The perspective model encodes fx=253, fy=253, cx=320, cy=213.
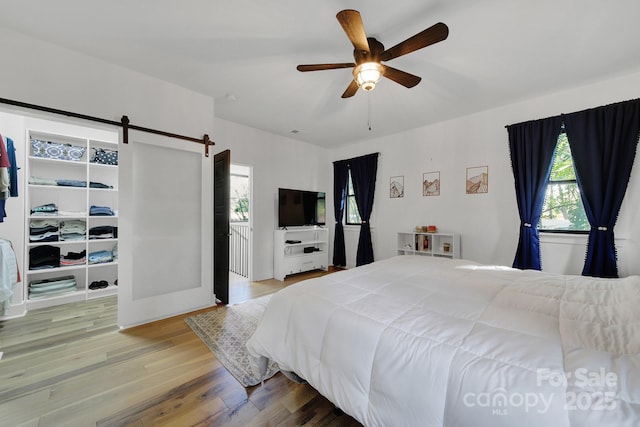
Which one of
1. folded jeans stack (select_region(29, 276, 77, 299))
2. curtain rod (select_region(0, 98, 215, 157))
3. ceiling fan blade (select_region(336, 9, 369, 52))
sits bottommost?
folded jeans stack (select_region(29, 276, 77, 299))

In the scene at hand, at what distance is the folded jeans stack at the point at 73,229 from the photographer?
333cm

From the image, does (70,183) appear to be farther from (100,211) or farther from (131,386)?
(131,386)

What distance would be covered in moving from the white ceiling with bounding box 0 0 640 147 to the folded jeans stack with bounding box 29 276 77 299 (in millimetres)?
2740

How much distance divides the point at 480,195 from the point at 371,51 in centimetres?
268

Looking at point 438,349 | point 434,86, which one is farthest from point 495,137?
point 438,349

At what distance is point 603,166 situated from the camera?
2.70 metres

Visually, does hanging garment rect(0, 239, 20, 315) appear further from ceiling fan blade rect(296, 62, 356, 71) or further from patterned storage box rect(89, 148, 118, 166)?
ceiling fan blade rect(296, 62, 356, 71)

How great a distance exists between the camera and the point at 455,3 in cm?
175

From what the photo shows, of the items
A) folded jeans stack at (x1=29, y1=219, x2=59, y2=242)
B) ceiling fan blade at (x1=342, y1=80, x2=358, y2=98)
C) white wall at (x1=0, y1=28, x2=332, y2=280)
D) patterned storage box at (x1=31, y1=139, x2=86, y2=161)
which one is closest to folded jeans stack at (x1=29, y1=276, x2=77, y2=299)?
folded jeans stack at (x1=29, y1=219, x2=59, y2=242)

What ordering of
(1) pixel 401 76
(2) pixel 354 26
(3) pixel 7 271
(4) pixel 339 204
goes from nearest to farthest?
(2) pixel 354 26 < (1) pixel 401 76 < (3) pixel 7 271 < (4) pixel 339 204

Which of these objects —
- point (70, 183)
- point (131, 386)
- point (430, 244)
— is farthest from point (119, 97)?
point (430, 244)

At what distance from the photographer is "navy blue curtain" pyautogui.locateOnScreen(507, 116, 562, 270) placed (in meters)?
3.02

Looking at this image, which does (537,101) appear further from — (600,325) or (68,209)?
(68,209)

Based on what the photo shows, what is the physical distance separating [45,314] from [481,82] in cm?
553
